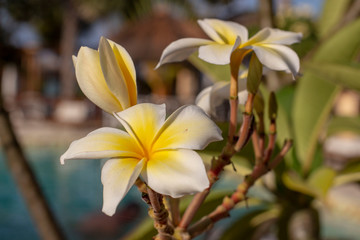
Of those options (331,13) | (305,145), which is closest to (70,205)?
(331,13)

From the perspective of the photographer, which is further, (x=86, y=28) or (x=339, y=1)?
(x=86, y=28)

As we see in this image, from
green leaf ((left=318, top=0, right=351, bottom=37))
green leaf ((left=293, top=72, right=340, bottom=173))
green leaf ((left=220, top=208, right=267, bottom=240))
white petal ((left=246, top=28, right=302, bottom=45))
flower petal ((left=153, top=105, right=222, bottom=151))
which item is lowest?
green leaf ((left=220, top=208, right=267, bottom=240))

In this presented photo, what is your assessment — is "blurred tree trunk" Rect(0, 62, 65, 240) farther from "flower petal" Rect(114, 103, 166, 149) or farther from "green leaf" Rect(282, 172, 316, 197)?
"flower petal" Rect(114, 103, 166, 149)

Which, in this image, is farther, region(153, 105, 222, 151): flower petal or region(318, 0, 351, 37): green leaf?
region(318, 0, 351, 37): green leaf

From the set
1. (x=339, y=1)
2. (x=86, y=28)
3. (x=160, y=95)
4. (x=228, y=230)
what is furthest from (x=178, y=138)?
(x=86, y=28)

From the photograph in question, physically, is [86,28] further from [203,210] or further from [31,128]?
[203,210]

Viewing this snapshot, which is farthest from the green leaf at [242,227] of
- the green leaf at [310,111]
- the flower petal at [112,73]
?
the flower petal at [112,73]

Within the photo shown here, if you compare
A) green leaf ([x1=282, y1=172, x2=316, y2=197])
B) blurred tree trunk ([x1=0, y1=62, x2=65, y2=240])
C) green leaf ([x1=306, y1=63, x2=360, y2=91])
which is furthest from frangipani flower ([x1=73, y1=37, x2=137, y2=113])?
blurred tree trunk ([x1=0, y1=62, x2=65, y2=240])

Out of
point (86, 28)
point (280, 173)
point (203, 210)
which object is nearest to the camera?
point (203, 210)
